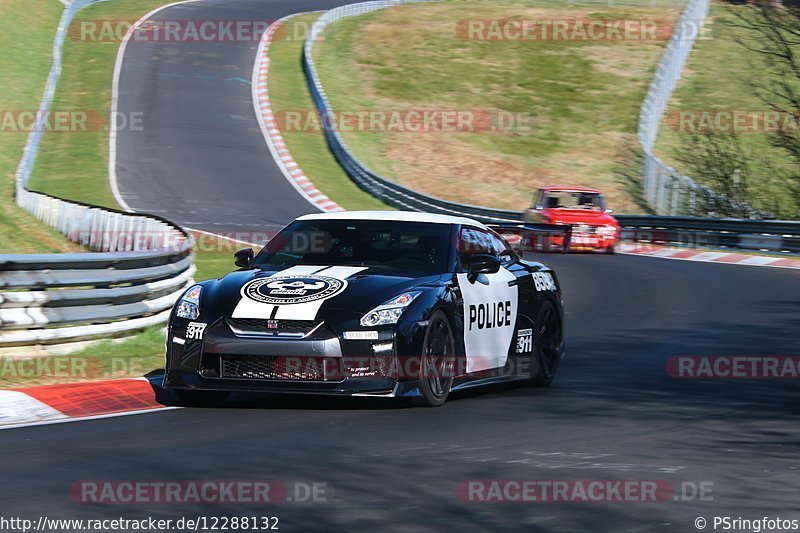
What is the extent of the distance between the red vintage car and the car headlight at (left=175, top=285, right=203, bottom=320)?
17.8 metres

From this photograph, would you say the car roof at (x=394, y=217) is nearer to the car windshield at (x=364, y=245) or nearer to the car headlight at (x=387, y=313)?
the car windshield at (x=364, y=245)

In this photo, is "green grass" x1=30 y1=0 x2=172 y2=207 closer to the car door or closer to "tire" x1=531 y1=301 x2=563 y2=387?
"tire" x1=531 y1=301 x2=563 y2=387

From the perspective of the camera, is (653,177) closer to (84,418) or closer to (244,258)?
(244,258)

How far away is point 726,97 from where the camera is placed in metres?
50.5

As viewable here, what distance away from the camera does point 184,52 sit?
53688 mm

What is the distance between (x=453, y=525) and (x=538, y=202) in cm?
2162

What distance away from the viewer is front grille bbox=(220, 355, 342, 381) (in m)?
8.75

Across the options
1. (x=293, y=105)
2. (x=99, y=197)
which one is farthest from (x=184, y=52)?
(x=99, y=197)

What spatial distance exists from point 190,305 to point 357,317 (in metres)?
1.20

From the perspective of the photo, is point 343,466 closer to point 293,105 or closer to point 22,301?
point 22,301

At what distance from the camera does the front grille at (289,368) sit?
875 centimetres

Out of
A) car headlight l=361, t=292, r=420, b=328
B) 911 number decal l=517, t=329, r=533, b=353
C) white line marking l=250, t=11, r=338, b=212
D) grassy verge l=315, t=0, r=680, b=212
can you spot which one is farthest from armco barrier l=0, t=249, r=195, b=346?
grassy verge l=315, t=0, r=680, b=212

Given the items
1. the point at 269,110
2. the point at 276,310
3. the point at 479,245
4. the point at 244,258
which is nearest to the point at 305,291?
the point at 276,310

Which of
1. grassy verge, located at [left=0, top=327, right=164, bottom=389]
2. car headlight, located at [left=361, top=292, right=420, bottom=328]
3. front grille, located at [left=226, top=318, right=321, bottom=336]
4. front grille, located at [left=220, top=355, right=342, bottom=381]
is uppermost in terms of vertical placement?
car headlight, located at [left=361, top=292, right=420, bottom=328]
